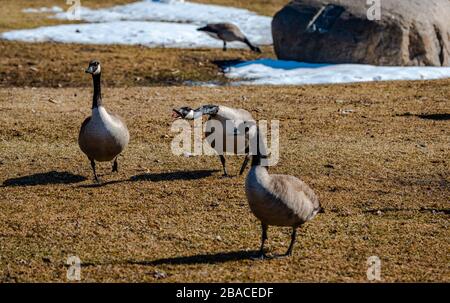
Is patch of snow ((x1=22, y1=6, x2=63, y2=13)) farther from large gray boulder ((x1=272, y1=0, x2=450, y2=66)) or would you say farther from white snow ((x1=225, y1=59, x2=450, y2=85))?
large gray boulder ((x1=272, y1=0, x2=450, y2=66))

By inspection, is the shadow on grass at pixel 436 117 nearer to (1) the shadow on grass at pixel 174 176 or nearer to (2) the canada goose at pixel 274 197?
(1) the shadow on grass at pixel 174 176

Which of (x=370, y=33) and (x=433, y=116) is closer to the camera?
(x=433, y=116)

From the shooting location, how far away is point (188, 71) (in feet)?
77.9

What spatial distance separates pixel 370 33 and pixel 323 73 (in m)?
2.11

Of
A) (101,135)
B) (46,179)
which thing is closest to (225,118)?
(101,135)

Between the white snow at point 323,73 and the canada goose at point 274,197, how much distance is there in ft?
44.3

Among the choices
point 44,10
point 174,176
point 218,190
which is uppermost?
point 218,190

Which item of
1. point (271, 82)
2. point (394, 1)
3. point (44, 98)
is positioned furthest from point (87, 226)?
point (394, 1)

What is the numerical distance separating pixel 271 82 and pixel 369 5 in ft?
14.3

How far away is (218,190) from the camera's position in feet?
38.9

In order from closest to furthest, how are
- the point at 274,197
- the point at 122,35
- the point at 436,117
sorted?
1. the point at 274,197
2. the point at 436,117
3. the point at 122,35

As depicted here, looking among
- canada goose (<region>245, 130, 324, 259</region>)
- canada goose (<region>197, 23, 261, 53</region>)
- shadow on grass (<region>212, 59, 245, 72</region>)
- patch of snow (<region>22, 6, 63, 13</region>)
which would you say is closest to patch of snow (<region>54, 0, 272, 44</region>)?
patch of snow (<region>22, 6, 63, 13</region>)

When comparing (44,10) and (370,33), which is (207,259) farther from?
(44,10)
